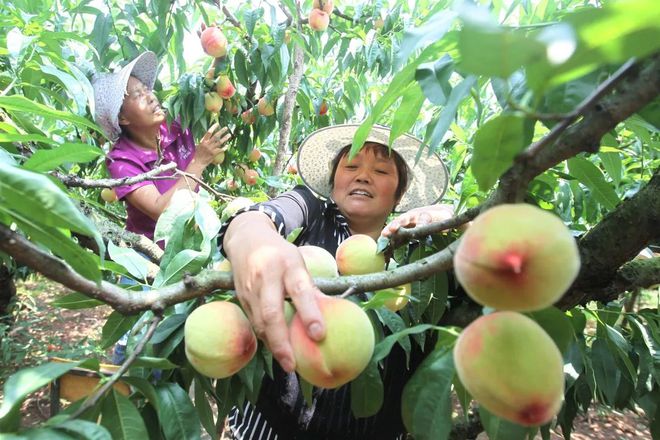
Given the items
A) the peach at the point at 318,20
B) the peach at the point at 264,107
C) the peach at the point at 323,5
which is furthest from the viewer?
the peach at the point at 323,5

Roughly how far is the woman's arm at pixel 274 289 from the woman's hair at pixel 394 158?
957 mm

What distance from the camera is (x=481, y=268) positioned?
0.48 m

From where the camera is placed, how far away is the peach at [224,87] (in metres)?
2.75

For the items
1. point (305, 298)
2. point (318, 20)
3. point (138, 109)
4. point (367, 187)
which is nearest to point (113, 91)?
point (138, 109)

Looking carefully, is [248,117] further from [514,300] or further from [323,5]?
[514,300]

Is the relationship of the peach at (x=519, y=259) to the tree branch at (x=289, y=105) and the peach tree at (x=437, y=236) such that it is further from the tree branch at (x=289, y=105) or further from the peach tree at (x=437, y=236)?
the tree branch at (x=289, y=105)

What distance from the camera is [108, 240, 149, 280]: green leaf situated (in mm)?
1017

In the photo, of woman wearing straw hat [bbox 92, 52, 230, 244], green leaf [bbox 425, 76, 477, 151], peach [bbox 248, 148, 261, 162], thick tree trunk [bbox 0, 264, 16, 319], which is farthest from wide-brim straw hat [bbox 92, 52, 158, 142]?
thick tree trunk [bbox 0, 264, 16, 319]

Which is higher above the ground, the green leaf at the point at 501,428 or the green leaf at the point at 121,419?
the green leaf at the point at 501,428

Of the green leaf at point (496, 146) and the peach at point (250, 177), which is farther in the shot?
the peach at point (250, 177)

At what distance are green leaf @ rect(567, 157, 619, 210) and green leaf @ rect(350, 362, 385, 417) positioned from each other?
1.74 feet

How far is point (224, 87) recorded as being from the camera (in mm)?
2758

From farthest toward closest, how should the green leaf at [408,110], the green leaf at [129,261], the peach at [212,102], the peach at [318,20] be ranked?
the peach at [318,20]
the peach at [212,102]
the green leaf at [129,261]
the green leaf at [408,110]

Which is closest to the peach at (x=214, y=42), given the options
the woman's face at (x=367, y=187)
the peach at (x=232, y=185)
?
the peach at (x=232, y=185)
